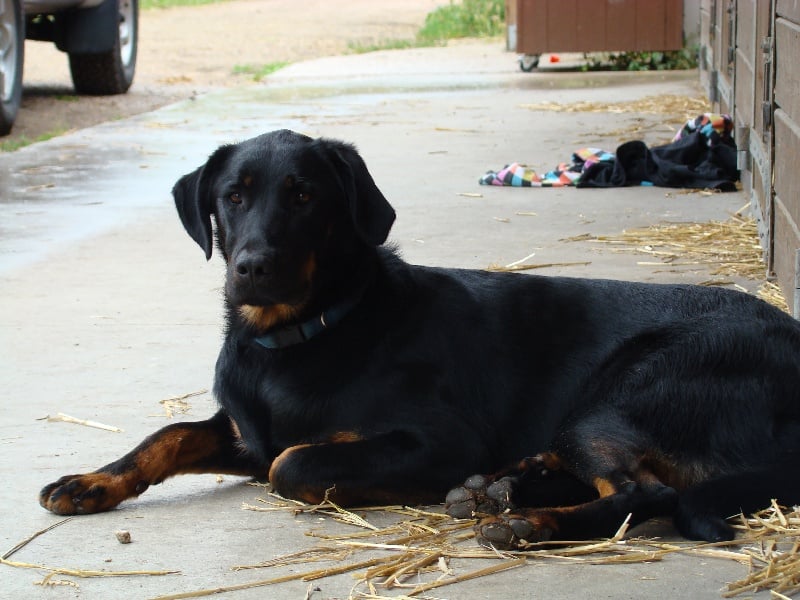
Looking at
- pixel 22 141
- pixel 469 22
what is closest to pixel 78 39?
pixel 22 141

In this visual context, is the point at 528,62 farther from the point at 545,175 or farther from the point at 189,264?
the point at 189,264

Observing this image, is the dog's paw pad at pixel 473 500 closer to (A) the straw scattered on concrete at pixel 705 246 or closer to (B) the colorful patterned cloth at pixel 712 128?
(A) the straw scattered on concrete at pixel 705 246

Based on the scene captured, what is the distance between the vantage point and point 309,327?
146 inches

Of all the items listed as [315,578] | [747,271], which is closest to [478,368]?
[315,578]

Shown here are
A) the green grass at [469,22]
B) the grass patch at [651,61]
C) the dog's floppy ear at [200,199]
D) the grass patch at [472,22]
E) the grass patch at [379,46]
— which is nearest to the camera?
the dog's floppy ear at [200,199]

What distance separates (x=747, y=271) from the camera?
19.9 feet

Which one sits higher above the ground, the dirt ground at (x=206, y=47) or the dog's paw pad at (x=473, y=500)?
the dirt ground at (x=206, y=47)

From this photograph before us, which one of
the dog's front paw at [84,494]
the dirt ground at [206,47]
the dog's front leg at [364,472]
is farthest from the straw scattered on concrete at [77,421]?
the dirt ground at [206,47]

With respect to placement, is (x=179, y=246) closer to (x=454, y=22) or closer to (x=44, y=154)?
(x=44, y=154)

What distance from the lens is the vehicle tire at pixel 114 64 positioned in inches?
555

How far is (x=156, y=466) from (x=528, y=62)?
1471 centimetres

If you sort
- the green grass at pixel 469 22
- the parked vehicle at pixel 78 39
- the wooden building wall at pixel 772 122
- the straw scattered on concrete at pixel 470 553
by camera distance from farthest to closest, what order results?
the green grass at pixel 469 22 < the parked vehicle at pixel 78 39 < the wooden building wall at pixel 772 122 < the straw scattered on concrete at pixel 470 553

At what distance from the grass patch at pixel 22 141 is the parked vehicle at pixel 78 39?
0.16 meters

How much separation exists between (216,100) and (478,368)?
11017 mm
